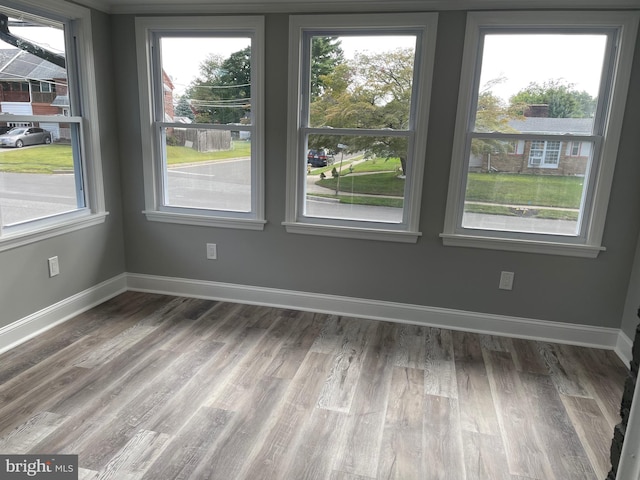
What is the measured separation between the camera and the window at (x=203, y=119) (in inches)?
127

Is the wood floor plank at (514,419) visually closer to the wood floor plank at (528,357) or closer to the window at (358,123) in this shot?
the wood floor plank at (528,357)

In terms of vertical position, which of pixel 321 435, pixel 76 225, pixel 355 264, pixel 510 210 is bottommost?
pixel 321 435

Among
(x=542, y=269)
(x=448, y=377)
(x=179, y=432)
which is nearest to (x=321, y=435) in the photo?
(x=179, y=432)

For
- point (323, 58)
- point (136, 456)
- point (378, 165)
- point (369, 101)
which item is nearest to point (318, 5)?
point (323, 58)

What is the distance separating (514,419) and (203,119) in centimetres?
287

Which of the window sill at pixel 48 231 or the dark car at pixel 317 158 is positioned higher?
the dark car at pixel 317 158

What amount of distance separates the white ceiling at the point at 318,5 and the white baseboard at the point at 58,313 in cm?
205

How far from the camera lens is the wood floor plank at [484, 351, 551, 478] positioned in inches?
77.7

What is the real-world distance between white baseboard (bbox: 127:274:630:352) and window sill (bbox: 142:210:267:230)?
49 centimetres

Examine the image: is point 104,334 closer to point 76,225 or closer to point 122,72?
point 76,225

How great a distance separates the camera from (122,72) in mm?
3402

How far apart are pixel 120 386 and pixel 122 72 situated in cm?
232

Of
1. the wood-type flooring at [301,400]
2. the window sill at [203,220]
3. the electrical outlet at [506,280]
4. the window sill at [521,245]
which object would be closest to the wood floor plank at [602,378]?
the wood-type flooring at [301,400]

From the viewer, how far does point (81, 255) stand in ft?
10.8
